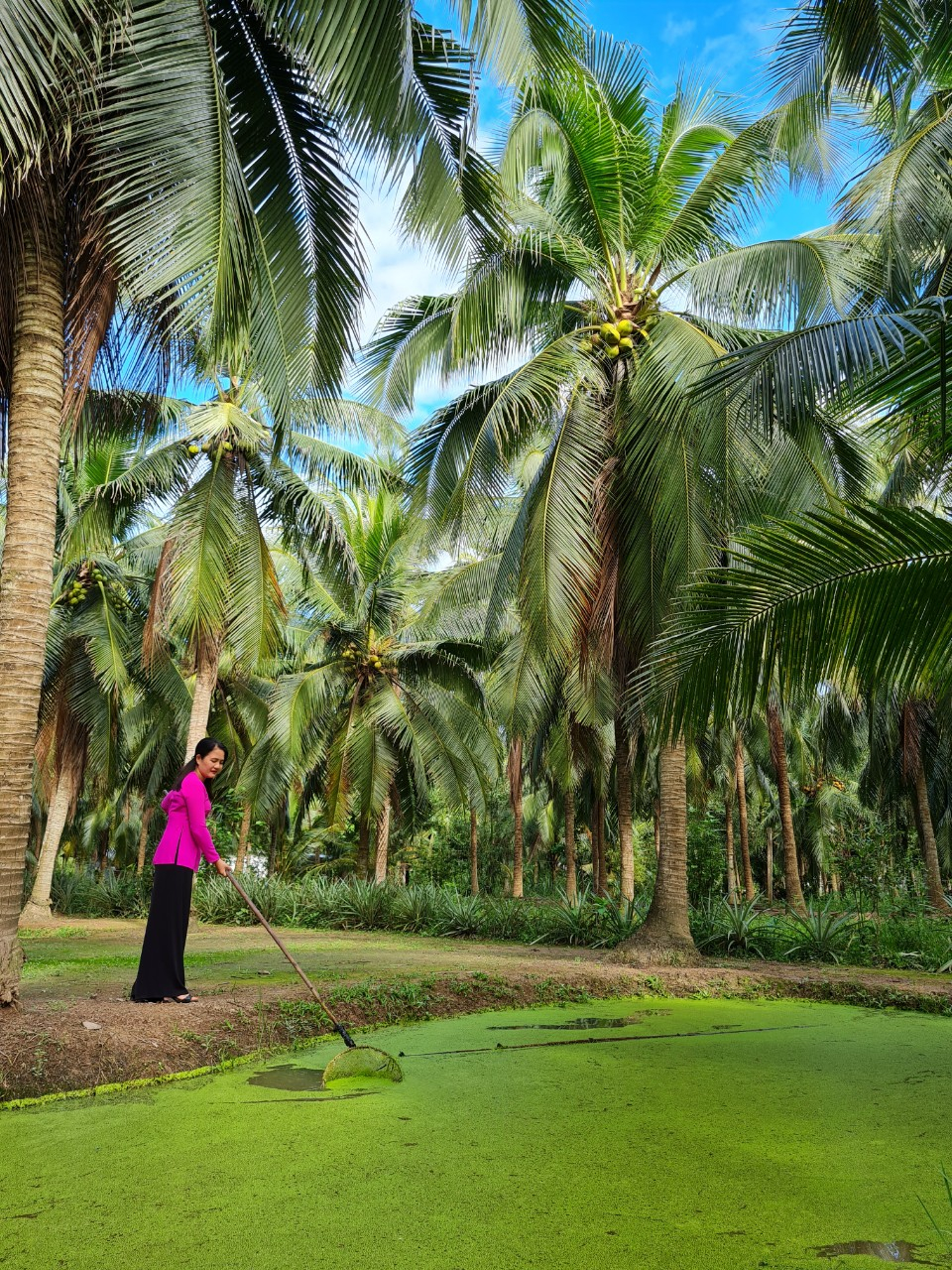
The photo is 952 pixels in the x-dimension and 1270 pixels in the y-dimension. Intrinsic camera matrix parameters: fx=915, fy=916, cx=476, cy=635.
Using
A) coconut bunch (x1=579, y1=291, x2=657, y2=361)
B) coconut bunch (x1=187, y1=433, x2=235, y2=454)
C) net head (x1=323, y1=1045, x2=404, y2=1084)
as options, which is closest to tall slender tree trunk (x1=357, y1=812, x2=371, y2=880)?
coconut bunch (x1=187, y1=433, x2=235, y2=454)

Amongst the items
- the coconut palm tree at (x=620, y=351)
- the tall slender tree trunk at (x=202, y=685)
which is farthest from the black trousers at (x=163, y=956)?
the tall slender tree trunk at (x=202, y=685)

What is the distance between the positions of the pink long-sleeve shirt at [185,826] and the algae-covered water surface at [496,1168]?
58.5 inches

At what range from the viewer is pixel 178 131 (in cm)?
536

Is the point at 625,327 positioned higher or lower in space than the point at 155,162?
higher

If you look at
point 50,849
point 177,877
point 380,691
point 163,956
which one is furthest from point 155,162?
point 50,849

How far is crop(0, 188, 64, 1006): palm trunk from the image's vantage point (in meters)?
5.18

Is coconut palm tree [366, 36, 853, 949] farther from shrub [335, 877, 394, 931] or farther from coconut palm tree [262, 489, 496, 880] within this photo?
shrub [335, 877, 394, 931]

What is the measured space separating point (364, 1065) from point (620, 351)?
8203 mm

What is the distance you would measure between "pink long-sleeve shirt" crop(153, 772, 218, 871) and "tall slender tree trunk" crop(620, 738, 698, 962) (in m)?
5.03

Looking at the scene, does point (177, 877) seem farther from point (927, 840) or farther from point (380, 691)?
point (927, 840)

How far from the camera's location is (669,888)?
31.3 feet

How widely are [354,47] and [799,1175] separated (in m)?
5.98

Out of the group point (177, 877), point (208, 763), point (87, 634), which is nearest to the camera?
point (177, 877)

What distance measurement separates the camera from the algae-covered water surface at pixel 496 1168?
2342mm
